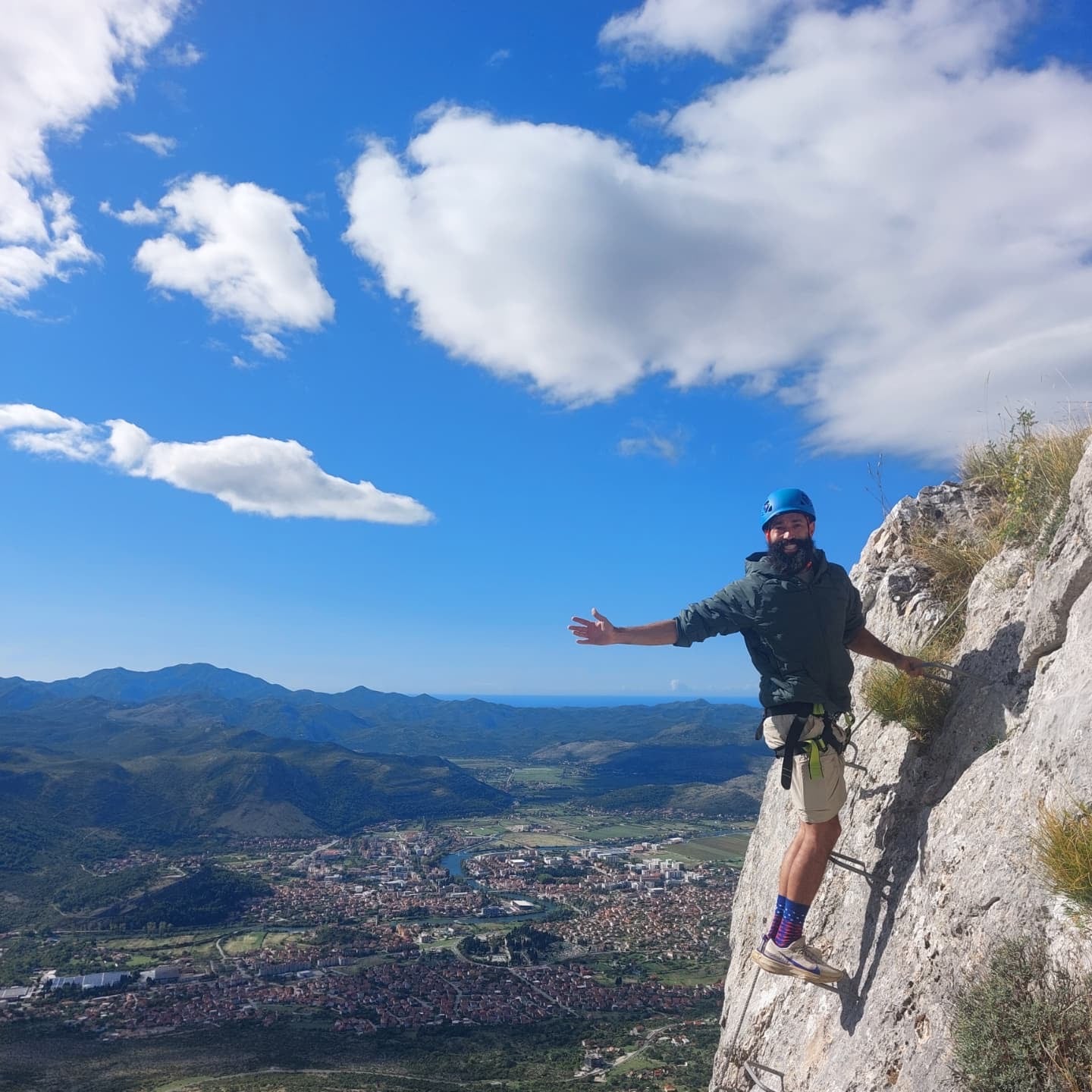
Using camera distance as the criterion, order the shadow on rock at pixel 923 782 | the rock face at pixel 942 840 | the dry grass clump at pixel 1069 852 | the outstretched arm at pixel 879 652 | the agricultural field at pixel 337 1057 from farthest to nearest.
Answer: the agricultural field at pixel 337 1057 → the outstretched arm at pixel 879 652 → the shadow on rock at pixel 923 782 → the rock face at pixel 942 840 → the dry grass clump at pixel 1069 852

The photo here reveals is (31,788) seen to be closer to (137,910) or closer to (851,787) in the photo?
(137,910)

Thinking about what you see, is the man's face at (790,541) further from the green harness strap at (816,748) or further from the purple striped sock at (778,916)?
the purple striped sock at (778,916)

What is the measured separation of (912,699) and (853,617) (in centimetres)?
108

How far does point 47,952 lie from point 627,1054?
234 feet

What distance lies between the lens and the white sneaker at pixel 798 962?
20.0ft

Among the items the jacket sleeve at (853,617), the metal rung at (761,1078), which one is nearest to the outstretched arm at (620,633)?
the jacket sleeve at (853,617)

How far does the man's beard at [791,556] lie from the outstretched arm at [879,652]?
88cm

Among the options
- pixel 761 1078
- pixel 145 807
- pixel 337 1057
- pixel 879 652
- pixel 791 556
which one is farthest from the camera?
pixel 145 807

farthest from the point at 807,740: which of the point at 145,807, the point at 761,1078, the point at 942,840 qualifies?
the point at 145,807

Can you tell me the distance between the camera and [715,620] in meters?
6.44

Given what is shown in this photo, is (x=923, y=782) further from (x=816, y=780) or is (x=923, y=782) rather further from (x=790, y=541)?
(x=790, y=541)

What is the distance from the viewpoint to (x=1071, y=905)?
417cm

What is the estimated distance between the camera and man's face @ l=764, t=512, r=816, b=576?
6410 mm

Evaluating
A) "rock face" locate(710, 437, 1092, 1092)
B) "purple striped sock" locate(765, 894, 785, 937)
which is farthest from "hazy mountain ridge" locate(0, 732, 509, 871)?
"purple striped sock" locate(765, 894, 785, 937)
